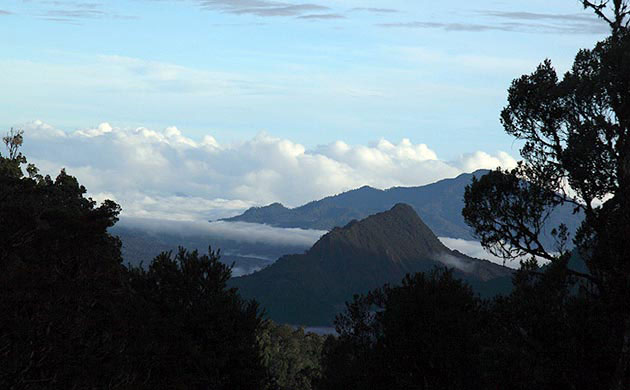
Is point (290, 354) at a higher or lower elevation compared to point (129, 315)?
lower

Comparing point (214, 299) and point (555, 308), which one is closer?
point (555, 308)

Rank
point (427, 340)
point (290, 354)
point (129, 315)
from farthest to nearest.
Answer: point (290, 354) → point (129, 315) → point (427, 340)

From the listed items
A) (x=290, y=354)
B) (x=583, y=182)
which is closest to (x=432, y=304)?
(x=583, y=182)

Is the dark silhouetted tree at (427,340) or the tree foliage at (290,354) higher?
the dark silhouetted tree at (427,340)

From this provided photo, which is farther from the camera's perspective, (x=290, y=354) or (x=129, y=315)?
(x=290, y=354)

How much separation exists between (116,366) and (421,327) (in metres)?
14.7

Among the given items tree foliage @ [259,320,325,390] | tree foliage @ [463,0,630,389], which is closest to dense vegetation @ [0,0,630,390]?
tree foliage @ [463,0,630,389]

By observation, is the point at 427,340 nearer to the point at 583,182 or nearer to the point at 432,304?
the point at 432,304

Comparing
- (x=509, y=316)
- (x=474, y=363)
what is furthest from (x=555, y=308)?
(x=474, y=363)

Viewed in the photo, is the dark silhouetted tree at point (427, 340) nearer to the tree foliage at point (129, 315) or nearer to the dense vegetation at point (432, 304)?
the dense vegetation at point (432, 304)

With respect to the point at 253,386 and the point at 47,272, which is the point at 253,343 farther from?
the point at 47,272

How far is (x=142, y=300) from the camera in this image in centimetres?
4472

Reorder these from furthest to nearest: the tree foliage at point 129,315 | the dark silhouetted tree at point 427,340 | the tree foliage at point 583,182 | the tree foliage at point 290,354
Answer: the tree foliage at point 290,354 < the dark silhouetted tree at point 427,340 < the tree foliage at point 129,315 < the tree foliage at point 583,182

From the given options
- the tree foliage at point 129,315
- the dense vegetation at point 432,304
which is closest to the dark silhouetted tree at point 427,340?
the dense vegetation at point 432,304
